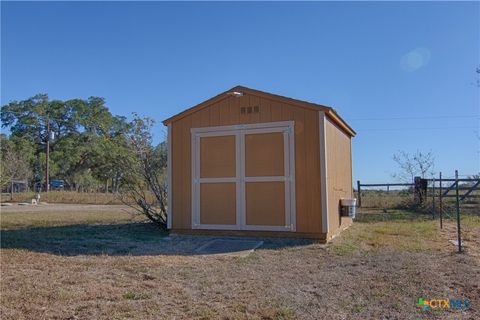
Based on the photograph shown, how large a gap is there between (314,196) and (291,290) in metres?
3.19

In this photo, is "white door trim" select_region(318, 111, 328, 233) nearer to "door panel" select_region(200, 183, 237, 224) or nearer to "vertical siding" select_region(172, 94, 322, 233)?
"vertical siding" select_region(172, 94, 322, 233)

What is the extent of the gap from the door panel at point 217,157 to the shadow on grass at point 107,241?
46.5 inches

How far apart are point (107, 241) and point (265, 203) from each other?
9.44 feet

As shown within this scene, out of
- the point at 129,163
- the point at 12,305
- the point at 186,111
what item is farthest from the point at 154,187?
the point at 12,305

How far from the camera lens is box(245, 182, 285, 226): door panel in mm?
7250

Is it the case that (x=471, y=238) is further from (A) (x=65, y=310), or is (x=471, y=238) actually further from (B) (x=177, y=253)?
(A) (x=65, y=310)

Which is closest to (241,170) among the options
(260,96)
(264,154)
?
(264,154)

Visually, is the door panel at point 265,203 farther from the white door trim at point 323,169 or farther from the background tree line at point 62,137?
the background tree line at point 62,137

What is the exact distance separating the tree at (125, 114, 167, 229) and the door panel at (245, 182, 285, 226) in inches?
107

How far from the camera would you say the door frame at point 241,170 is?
719cm

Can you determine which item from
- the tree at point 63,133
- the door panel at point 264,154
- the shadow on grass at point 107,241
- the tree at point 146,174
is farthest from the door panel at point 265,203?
the tree at point 63,133

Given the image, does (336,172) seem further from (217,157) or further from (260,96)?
(217,157)

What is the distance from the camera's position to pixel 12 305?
3623 millimetres

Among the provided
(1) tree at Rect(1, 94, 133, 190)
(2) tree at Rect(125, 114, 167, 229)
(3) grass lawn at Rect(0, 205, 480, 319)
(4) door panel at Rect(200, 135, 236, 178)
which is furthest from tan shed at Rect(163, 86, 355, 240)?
(1) tree at Rect(1, 94, 133, 190)
